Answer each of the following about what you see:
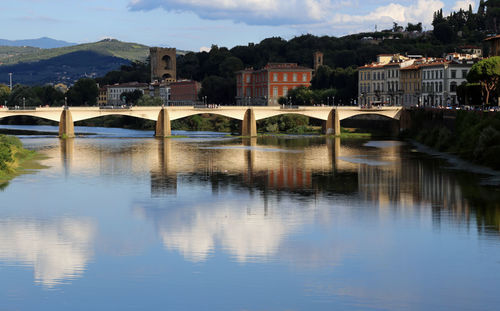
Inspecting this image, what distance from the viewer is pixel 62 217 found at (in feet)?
107

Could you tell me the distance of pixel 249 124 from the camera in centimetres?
9338

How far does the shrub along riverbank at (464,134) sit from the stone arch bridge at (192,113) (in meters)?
11.1

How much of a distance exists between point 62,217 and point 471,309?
1861 cm

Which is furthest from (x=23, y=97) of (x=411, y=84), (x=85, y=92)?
(x=411, y=84)

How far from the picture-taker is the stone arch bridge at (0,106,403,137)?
8675 centimetres

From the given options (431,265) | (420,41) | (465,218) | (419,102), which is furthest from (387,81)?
(431,265)

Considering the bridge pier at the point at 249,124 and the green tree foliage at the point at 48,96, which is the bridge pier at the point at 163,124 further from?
the green tree foliage at the point at 48,96

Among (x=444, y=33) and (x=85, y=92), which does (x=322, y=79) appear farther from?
(x=85, y=92)

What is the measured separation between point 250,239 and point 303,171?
2405cm

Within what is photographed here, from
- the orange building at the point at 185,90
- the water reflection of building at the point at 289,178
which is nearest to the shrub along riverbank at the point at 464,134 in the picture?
the water reflection of building at the point at 289,178

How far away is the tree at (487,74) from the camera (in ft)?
225

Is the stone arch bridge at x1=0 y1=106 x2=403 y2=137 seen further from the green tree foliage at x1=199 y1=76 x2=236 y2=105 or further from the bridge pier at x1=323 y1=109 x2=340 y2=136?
the green tree foliage at x1=199 y1=76 x2=236 y2=105

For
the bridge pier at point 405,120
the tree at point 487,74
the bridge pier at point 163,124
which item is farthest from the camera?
the bridge pier at point 405,120

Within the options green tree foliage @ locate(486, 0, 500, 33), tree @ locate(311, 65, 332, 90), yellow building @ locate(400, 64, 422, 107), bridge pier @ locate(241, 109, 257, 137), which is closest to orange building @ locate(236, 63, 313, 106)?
tree @ locate(311, 65, 332, 90)
